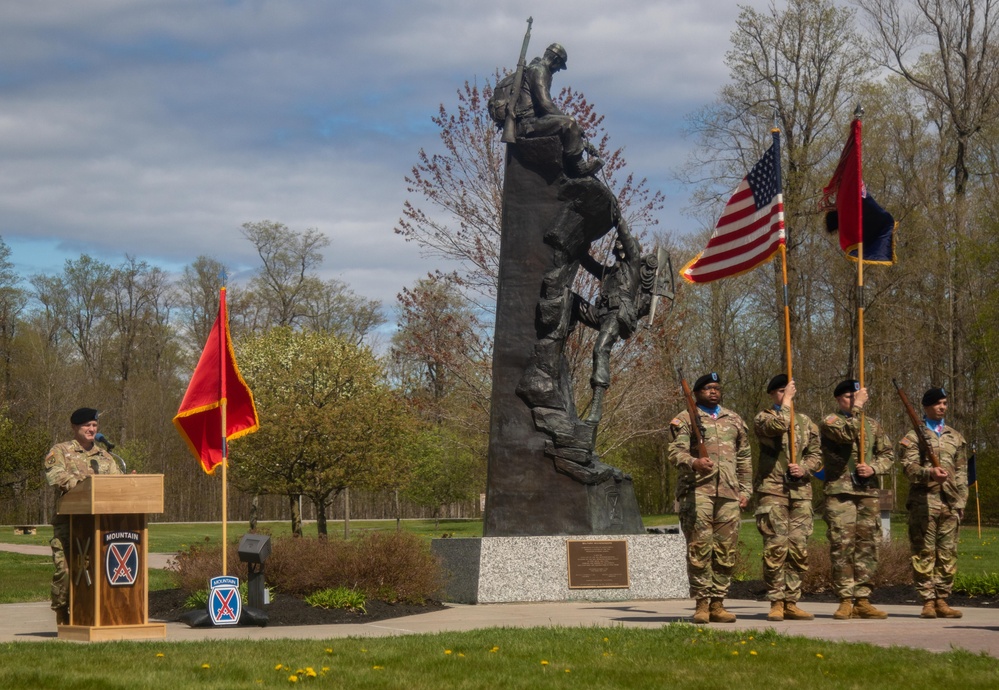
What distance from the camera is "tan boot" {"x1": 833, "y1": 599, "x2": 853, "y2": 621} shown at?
37.8 ft

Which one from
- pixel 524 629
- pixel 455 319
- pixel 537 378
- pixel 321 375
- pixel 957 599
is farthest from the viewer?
pixel 321 375

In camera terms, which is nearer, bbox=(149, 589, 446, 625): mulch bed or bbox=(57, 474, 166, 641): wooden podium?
bbox=(57, 474, 166, 641): wooden podium

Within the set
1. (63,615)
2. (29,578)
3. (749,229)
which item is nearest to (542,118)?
(749,229)

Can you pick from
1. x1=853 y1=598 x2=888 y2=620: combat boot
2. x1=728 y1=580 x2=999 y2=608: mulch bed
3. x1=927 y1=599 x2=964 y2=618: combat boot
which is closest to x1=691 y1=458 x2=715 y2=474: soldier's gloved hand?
x1=853 y1=598 x2=888 y2=620: combat boot

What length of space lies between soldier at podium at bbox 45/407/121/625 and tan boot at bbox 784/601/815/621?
641cm

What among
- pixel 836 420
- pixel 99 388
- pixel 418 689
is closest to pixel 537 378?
pixel 836 420

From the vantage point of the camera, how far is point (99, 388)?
5594 centimetres

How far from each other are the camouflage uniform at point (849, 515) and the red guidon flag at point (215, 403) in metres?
5.94

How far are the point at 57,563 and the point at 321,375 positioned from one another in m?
23.0

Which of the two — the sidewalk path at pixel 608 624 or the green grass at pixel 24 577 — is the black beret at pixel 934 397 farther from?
the green grass at pixel 24 577

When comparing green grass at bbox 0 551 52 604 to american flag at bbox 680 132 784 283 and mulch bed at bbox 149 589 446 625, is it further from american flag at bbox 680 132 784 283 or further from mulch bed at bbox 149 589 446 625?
american flag at bbox 680 132 784 283

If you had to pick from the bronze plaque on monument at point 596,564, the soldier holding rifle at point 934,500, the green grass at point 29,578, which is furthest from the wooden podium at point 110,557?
the soldier holding rifle at point 934,500

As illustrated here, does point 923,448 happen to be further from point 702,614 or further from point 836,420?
point 702,614

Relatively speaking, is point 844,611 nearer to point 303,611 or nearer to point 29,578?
point 303,611
